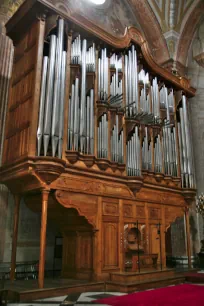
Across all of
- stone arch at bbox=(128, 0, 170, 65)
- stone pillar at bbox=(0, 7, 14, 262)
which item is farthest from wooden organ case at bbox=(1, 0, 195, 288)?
stone arch at bbox=(128, 0, 170, 65)

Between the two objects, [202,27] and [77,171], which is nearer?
[77,171]

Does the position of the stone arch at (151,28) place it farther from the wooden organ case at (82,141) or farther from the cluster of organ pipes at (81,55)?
the cluster of organ pipes at (81,55)

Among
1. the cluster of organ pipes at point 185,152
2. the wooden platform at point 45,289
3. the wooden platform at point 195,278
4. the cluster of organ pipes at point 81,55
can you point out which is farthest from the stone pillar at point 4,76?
the cluster of organ pipes at point 185,152

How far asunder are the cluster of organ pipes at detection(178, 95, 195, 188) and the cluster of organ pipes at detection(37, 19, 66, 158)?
544 cm

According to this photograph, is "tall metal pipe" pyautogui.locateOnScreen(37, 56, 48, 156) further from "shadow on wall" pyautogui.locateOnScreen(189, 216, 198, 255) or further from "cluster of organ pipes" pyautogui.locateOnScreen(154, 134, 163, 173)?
"shadow on wall" pyautogui.locateOnScreen(189, 216, 198, 255)

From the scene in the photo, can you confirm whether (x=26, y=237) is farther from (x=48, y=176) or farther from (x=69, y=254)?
(x=48, y=176)

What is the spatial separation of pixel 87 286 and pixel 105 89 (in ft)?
16.4

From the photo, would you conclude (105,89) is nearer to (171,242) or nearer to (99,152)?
(99,152)

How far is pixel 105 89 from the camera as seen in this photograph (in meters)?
8.65

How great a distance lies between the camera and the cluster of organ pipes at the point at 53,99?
6.78 meters

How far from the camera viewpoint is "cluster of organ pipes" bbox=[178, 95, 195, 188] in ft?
35.4

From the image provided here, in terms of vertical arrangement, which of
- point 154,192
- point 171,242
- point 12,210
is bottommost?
point 171,242

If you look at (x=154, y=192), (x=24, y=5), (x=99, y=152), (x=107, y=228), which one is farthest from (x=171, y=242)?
(x=24, y=5)

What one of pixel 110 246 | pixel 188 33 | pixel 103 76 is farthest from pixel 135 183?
pixel 188 33
